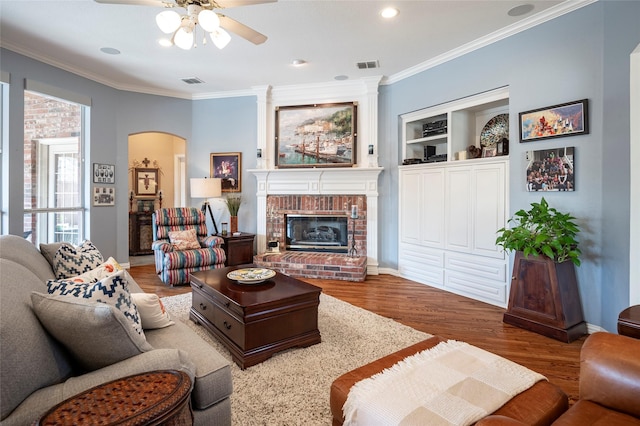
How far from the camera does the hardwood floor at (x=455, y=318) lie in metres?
2.46

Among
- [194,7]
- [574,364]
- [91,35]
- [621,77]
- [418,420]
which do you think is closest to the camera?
[418,420]

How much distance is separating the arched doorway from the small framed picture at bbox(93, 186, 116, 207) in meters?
1.31

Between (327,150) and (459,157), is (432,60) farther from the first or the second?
(327,150)

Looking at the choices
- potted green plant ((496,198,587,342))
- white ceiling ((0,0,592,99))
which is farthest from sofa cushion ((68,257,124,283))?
potted green plant ((496,198,587,342))

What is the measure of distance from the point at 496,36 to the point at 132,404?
4.53 m

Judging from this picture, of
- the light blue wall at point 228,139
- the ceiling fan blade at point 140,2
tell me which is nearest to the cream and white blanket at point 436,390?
the ceiling fan blade at point 140,2

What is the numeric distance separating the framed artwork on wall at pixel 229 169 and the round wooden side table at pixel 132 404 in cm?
499

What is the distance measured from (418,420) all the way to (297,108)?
5087 millimetres

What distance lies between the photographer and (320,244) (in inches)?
220

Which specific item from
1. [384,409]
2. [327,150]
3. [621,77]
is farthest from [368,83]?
[384,409]

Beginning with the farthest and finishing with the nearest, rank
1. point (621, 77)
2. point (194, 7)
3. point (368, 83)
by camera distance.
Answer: point (368, 83)
point (621, 77)
point (194, 7)

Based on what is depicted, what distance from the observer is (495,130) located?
165 inches

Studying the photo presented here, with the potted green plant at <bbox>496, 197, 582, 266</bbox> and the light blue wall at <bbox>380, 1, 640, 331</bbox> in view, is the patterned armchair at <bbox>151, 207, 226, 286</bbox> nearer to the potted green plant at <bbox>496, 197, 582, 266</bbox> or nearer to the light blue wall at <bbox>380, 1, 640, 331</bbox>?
the potted green plant at <bbox>496, 197, 582, 266</bbox>

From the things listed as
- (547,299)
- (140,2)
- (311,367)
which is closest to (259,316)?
(311,367)
